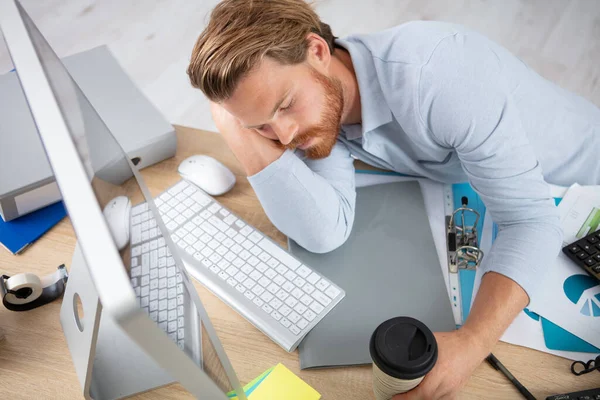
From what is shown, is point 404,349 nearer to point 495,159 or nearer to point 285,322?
point 285,322

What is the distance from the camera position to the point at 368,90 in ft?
3.81

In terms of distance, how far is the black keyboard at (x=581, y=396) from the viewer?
87 centimetres

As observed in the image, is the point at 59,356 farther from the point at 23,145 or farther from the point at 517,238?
the point at 517,238

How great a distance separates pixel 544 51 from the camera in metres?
2.65

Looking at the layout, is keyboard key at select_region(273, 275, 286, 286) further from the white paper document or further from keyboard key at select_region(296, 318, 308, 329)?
the white paper document

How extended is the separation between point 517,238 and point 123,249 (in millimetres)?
741

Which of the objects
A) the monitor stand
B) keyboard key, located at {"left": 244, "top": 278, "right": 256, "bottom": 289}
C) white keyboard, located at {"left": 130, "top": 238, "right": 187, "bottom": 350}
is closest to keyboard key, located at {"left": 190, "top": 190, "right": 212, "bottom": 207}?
keyboard key, located at {"left": 244, "top": 278, "right": 256, "bottom": 289}

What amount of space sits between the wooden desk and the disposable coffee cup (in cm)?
21

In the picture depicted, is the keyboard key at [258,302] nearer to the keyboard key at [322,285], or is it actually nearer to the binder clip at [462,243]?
the keyboard key at [322,285]

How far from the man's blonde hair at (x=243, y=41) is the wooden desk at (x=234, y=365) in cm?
38

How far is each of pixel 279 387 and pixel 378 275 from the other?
0.89ft

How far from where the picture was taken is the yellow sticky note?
90cm

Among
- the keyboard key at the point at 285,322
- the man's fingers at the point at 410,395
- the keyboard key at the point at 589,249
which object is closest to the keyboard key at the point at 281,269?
the keyboard key at the point at 285,322

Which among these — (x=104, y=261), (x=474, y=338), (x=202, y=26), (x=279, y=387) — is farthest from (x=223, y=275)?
(x=202, y=26)
